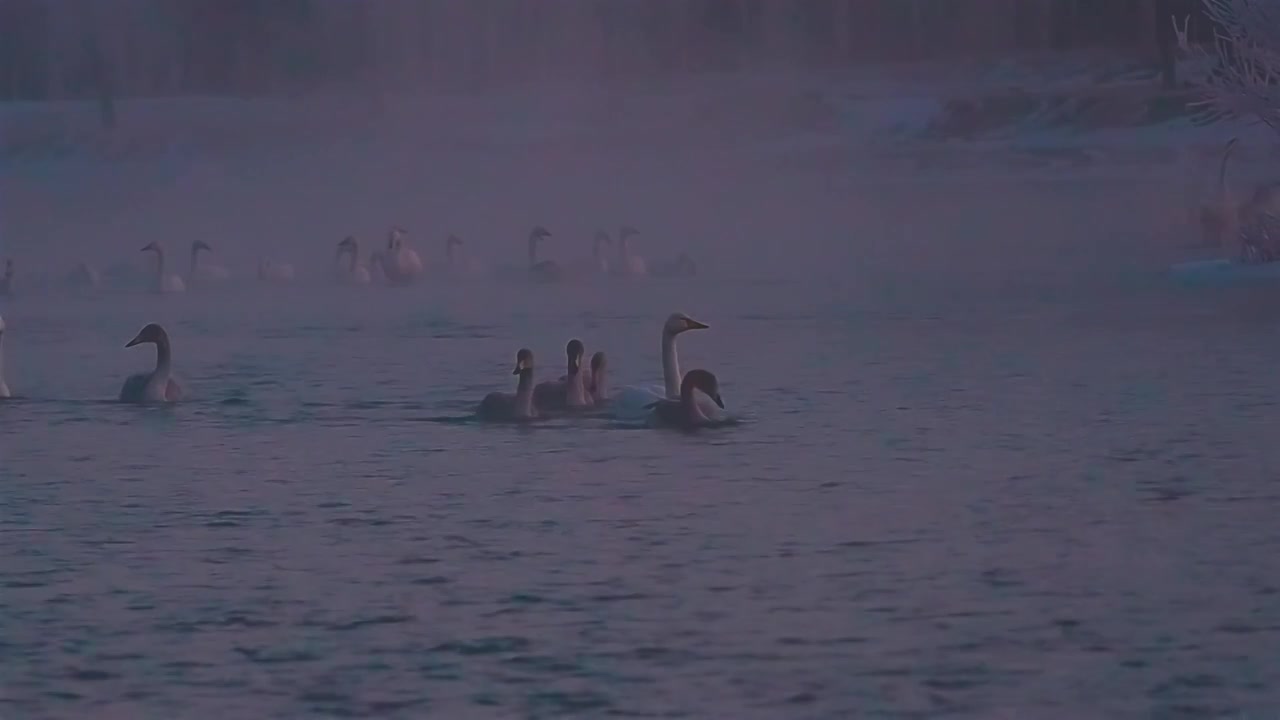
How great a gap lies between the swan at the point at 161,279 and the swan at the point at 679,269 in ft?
10.9

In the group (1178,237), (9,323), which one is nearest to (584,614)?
(9,323)

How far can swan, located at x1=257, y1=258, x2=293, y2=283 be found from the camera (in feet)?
58.9

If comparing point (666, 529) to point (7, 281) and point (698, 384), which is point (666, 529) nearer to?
point (698, 384)

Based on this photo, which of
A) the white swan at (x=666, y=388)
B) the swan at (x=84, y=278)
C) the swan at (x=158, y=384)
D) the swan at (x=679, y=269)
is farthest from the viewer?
the swan at (x=679, y=269)

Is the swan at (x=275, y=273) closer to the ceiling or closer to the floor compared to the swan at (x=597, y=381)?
closer to the ceiling

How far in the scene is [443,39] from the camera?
21766 millimetres

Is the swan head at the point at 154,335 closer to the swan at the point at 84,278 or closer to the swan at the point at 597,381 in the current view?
the swan at the point at 597,381

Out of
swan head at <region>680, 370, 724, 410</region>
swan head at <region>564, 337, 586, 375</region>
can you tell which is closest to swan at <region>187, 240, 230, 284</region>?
swan head at <region>564, 337, 586, 375</region>

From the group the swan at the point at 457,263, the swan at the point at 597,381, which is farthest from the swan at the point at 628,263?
the swan at the point at 597,381

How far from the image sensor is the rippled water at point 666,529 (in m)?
5.23

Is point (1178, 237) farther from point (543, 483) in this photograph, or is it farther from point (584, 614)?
point (584, 614)

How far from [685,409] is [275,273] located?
9.41 meters

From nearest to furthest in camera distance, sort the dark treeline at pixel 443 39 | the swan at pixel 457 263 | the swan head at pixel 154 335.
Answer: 1. the swan head at pixel 154 335
2. the swan at pixel 457 263
3. the dark treeline at pixel 443 39

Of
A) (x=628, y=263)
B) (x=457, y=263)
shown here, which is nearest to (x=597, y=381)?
(x=628, y=263)
